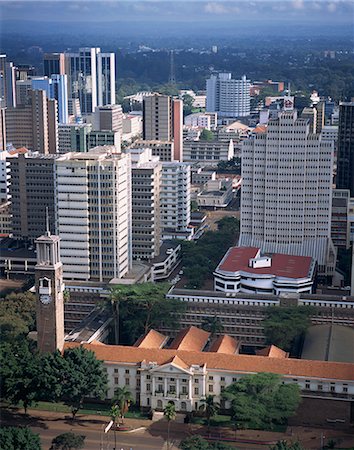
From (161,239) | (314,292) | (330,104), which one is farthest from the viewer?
(330,104)

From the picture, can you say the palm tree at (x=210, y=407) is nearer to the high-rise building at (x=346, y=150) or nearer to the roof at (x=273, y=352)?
the roof at (x=273, y=352)

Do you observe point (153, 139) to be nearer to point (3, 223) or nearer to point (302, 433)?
point (3, 223)

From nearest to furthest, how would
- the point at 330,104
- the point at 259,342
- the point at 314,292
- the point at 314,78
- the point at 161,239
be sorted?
the point at 259,342 → the point at 314,292 → the point at 161,239 → the point at 330,104 → the point at 314,78

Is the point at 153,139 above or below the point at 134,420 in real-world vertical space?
above

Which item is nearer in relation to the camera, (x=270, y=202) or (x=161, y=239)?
(x=270, y=202)

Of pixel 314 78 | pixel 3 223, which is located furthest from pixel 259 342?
pixel 314 78

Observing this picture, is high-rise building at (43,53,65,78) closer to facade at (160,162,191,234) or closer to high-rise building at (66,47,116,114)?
high-rise building at (66,47,116,114)

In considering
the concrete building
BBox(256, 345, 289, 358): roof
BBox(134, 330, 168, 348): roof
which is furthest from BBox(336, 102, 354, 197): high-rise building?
BBox(134, 330, 168, 348): roof

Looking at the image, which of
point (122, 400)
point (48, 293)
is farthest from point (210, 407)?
point (48, 293)
